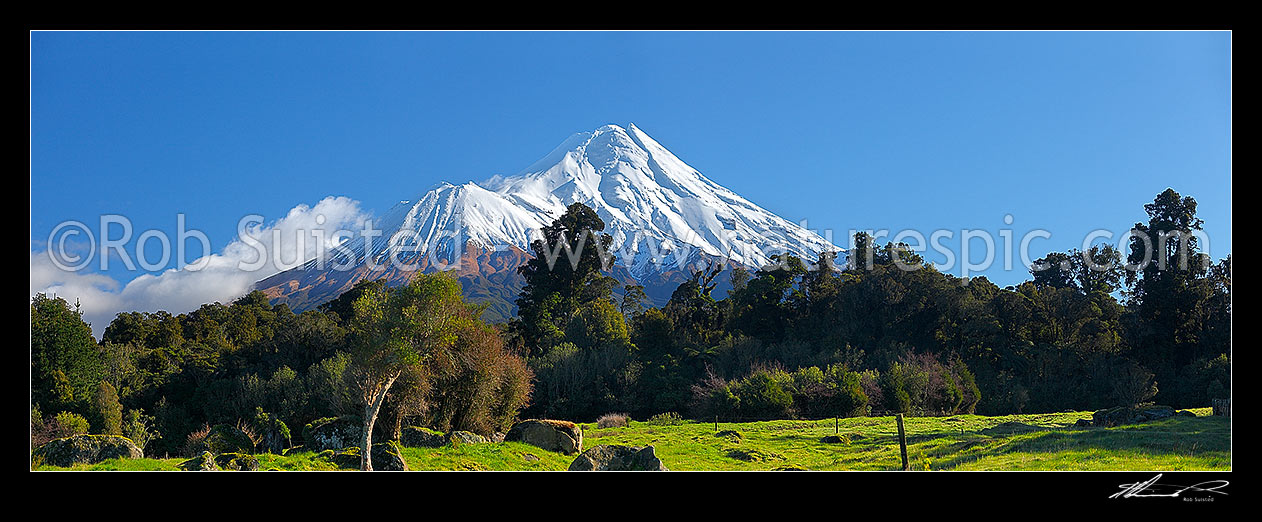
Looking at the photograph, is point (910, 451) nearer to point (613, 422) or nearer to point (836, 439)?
point (836, 439)

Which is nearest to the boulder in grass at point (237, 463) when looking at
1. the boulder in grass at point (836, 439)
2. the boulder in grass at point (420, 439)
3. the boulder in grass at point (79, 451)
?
the boulder in grass at point (79, 451)

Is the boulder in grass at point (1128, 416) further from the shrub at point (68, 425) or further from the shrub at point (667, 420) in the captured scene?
the shrub at point (68, 425)

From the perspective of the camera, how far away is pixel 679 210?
282 feet

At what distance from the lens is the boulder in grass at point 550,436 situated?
660 inches

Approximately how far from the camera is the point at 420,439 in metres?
16.8

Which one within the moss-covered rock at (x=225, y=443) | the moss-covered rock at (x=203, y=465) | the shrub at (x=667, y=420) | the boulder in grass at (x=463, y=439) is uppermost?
the moss-covered rock at (x=203, y=465)

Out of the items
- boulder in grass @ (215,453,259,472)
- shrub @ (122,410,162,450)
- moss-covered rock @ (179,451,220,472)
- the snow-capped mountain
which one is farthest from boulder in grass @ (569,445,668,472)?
the snow-capped mountain

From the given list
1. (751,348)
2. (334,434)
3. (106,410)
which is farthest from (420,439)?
(751,348)
